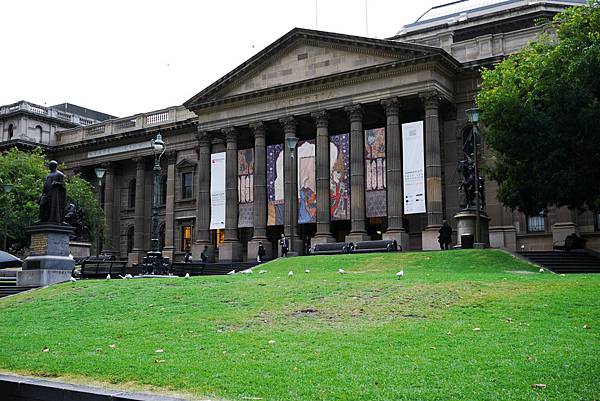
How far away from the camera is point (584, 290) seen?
1463 cm

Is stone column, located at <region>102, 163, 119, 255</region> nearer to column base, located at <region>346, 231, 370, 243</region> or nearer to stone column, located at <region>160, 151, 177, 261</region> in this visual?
stone column, located at <region>160, 151, 177, 261</region>

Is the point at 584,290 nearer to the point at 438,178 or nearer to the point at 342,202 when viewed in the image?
the point at 438,178

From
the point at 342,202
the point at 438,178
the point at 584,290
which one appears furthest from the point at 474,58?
the point at 584,290

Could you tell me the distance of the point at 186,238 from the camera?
5528 cm

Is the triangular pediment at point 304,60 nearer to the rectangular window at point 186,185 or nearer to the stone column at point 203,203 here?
the stone column at point 203,203

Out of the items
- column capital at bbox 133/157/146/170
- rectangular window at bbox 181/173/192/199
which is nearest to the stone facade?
rectangular window at bbox 181/173/192/199

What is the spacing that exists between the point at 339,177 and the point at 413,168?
5504 millimetres

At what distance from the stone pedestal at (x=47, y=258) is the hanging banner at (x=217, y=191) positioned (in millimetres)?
22905

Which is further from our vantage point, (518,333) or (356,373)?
(518,333)

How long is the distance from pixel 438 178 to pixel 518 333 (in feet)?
96.4

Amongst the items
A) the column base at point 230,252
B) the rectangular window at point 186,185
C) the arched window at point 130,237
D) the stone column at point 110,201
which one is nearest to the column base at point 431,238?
the column base at point 230,252

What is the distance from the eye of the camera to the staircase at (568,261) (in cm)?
2616

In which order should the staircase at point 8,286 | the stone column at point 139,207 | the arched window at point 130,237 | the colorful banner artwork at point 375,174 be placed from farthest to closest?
the arched window at point 130,237 → the stone column at point 139,207 → the colorful banner artwork at point 375,174 → the staircase at point 8,286

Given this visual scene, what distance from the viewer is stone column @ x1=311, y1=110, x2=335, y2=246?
42.6 m
